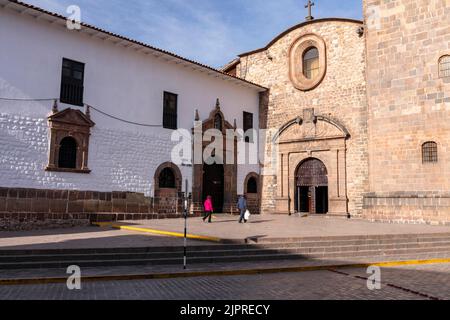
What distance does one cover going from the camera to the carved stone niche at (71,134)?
13.4 m

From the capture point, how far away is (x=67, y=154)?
13.9 m

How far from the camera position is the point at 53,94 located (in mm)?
13484

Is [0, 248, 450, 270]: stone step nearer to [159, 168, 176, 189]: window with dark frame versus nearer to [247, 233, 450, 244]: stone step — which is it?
[247, 233, 450, 244]: stone step

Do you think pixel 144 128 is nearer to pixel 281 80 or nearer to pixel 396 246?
pixel 281 80

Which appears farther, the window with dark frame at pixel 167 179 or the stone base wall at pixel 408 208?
the window with dark frame at pixel 167 179

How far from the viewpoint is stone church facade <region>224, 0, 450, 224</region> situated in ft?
50.9

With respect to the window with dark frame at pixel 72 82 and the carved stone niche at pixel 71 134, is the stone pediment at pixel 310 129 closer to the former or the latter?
the carved stone niche at pixel 71 134

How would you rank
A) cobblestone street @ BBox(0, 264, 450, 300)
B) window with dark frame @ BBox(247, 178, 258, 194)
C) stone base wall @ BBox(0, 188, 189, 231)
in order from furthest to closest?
window with dark frame @ BBox(247, 178, 258, 194), stone base wall @ BBox(0, 188, 189, 231), cobblestone street @ BBox(0, 264, 450, 300)

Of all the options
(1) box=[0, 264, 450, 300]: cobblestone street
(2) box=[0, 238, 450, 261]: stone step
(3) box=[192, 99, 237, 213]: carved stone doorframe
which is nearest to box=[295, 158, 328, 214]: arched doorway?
(3) box=[192, 99, 237, 213]: carved stone doorframe

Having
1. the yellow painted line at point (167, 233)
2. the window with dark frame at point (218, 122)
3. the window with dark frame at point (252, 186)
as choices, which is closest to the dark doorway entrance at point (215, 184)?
the window with dark frame at point (252, 186)

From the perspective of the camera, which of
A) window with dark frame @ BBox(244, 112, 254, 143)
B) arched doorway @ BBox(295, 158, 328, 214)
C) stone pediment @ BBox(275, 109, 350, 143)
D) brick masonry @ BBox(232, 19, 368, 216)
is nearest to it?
brick masonry @ BBox(232, 19, 368, 216)

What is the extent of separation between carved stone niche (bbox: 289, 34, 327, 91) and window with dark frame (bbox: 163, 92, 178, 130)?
259 inches

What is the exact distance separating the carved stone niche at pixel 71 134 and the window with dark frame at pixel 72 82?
423mm

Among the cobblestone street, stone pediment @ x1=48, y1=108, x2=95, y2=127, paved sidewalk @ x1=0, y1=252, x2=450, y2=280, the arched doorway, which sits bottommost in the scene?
the cobblestone street
